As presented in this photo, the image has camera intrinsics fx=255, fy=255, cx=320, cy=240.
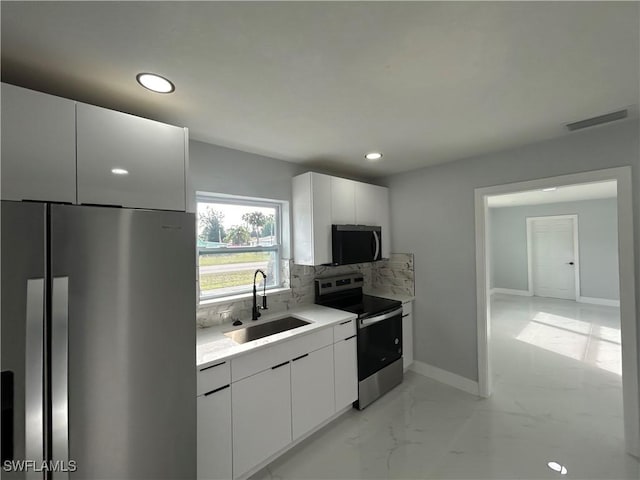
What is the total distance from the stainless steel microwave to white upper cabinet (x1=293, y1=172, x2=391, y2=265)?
0.08 m

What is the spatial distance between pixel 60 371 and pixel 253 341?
39.9 inches

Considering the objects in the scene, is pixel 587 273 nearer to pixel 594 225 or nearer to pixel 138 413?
pixel 594 225

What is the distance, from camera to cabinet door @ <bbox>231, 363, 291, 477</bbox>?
1658 mm

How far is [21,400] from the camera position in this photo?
3.04 ft

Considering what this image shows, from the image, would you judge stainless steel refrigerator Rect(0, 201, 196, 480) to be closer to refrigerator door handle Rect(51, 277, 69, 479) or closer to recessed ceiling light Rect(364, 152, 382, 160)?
refrigerator door handle Rect(51, 277, 69, 479)

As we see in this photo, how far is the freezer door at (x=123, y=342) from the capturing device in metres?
1.01

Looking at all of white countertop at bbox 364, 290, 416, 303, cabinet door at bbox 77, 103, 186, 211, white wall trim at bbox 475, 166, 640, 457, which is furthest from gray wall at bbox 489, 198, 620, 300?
cabinet door at bbox 77, 103, 186, 211

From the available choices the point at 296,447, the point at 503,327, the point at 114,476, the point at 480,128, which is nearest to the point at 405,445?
the point at 296,447

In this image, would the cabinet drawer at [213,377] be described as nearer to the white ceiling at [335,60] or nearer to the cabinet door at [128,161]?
the cabinet door at [128,161]

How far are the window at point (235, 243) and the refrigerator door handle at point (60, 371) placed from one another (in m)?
1.17

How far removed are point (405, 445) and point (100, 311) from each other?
2284 mm

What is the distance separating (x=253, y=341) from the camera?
1822 mm

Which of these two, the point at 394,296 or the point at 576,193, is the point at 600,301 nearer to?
the point at 576,193

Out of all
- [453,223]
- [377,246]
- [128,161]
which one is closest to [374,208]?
[377,246]
